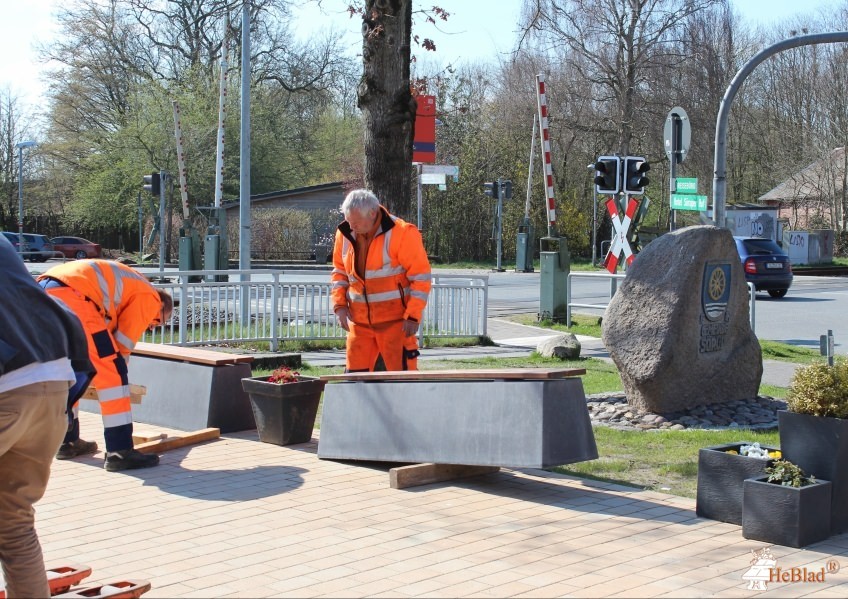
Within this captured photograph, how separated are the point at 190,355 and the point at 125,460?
1.76 meters

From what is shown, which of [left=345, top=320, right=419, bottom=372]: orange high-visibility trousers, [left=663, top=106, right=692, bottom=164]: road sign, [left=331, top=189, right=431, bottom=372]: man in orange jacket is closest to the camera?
[left=331, top=189, right=431, bottom=372]: man in orange jacket

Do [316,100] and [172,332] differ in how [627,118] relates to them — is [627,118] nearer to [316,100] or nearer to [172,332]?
[316,100]

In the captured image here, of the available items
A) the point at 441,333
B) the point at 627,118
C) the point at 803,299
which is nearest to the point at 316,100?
the point at 627,118

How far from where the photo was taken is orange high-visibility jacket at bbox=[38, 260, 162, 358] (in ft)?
22.9

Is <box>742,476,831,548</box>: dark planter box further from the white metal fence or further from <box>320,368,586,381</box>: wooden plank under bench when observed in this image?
the white metal fence

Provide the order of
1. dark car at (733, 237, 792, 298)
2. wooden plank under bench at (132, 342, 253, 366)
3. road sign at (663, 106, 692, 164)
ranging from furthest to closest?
dark car at (733, 237, 792, 298), road sign at (663, 106, 692, 164), wooden plank under bench at (132, 342, 253, 366)

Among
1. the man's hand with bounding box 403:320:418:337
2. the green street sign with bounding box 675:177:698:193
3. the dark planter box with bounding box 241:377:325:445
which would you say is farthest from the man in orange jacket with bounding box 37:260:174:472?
the green street sign with bounding box 675:177:698:193

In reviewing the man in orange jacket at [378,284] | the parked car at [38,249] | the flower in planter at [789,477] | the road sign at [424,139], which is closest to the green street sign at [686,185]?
the road sign at [424,139]

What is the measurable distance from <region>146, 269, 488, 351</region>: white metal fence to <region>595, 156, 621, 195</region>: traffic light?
7.67ft

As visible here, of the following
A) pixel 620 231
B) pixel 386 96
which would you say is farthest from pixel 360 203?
pixel 620 231

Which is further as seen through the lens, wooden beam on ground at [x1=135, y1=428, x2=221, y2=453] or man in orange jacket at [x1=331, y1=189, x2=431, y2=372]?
wooden beam on ground at [x1=135, y1=428, x2=221, y2=453]

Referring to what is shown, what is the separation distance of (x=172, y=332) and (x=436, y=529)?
311 inches

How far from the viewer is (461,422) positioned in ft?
21.7

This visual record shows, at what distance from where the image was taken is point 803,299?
2600cm
